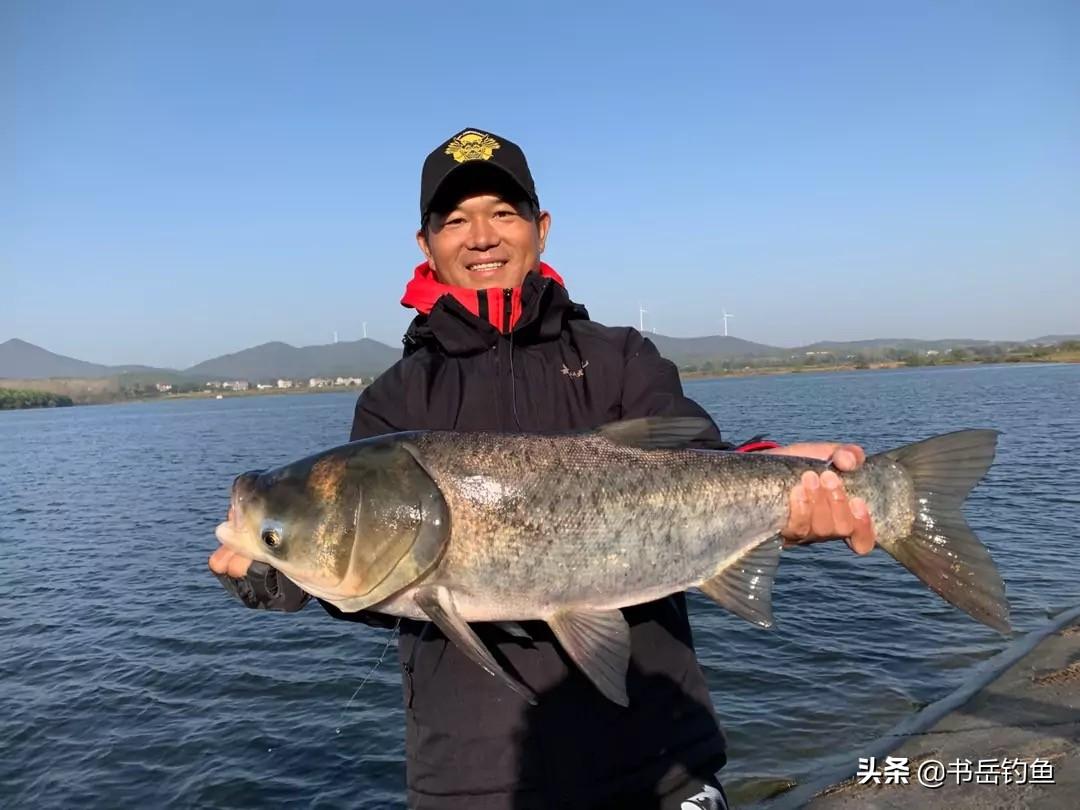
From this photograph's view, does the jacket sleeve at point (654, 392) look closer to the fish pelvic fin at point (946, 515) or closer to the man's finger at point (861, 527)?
the man's finger at point (861, 527)

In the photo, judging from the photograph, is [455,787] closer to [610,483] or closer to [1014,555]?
[610,483]

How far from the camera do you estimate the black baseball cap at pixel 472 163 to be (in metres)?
4.15

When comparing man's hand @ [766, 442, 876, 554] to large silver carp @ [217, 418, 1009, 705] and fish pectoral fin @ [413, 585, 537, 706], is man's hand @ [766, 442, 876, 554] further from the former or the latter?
fish pectoral fin @ [413, 585, 537, 706]

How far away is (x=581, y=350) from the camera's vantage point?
13.1ft

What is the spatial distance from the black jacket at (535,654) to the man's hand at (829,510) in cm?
68

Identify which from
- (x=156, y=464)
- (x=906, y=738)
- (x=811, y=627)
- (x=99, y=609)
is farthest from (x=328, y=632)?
(x=156, y=464)

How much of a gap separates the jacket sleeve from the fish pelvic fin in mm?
1086

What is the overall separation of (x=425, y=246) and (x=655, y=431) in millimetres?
2030

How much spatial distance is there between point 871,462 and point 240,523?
11.0 feet

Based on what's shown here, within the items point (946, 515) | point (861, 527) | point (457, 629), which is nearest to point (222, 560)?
point (457, 629)


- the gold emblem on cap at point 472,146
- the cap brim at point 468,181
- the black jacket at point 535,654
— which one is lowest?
the black jacket at point 535,654

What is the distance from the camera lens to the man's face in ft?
14.1

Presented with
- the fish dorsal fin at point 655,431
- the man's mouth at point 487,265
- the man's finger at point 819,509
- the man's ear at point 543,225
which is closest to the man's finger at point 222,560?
the fish dorsal fin at point 655,431

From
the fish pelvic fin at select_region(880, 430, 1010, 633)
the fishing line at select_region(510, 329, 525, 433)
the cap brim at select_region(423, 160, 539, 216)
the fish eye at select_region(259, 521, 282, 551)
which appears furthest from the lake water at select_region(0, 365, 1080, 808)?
the cap brim at select_region(423, 160, 539, 216)
